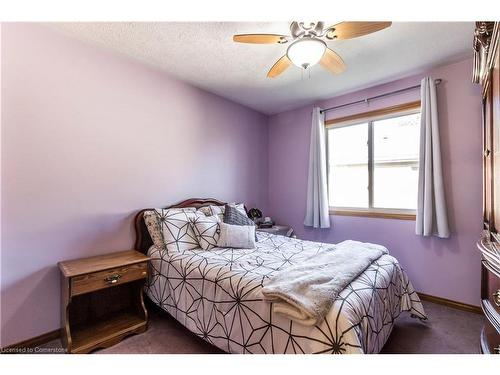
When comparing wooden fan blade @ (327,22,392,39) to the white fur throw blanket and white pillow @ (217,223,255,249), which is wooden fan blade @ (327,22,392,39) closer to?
the white fur throw blanket

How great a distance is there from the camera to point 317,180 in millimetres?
3309

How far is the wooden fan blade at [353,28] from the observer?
1423 mm

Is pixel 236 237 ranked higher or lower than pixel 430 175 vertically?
lower

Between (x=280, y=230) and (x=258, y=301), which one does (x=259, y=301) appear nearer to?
(x=258, y=301)

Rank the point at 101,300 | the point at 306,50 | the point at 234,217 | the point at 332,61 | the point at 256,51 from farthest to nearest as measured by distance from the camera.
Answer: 1. the point at 234,217
2. the point at 256,51
3. the point at 101,300
4. the point at 332,61
5. the point at 306,50

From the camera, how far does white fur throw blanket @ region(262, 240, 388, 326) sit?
3.70 ft

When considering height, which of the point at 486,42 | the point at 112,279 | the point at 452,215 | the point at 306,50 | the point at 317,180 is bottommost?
the point at 112,279

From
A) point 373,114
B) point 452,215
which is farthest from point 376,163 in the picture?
point 452,215

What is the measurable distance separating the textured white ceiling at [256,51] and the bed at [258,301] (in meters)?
1.68

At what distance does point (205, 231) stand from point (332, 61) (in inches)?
75.8

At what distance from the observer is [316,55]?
65.8 inches
